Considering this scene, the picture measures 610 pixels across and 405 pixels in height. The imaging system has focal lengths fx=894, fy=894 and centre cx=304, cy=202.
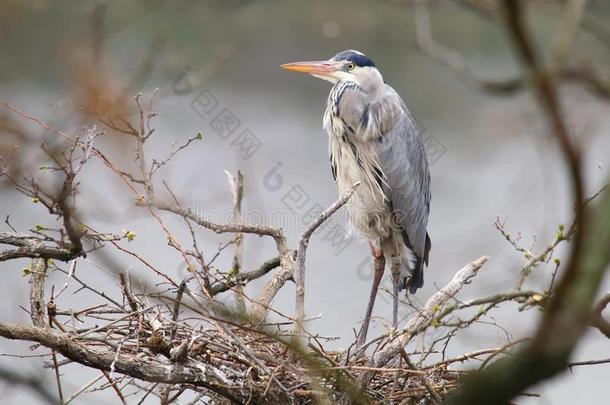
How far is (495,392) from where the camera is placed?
127 cm

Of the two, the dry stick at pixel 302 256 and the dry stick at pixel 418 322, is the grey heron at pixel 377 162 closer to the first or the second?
the dry stick at pixel 418 322

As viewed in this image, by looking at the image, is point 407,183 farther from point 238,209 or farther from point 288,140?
point 288,140

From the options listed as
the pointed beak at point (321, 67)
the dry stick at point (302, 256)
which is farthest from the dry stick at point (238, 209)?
the pointed beak at point (321, 67)

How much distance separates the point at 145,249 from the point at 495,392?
7.05m

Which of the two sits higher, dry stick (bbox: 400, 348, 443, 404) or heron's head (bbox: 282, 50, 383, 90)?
heron's head (bbox: 282, 50, 383, 90)

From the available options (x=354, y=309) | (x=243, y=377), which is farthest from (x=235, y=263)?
(x=354, y=309)

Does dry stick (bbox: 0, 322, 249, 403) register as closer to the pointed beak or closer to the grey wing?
the grey wing

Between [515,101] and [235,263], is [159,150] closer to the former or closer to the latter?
[235,263]

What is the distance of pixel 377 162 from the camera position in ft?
12.9

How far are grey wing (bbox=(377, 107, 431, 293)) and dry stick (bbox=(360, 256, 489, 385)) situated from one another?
789 millimetres

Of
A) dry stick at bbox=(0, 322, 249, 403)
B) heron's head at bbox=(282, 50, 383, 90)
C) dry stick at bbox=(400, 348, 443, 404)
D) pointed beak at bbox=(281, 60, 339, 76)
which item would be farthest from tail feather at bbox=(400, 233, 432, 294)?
dry stick at bbox=(0, 322, 249, 403)

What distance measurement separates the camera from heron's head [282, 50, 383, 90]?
3.98 metres

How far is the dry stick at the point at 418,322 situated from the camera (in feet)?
8.59

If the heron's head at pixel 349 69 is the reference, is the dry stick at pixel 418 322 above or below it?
below
